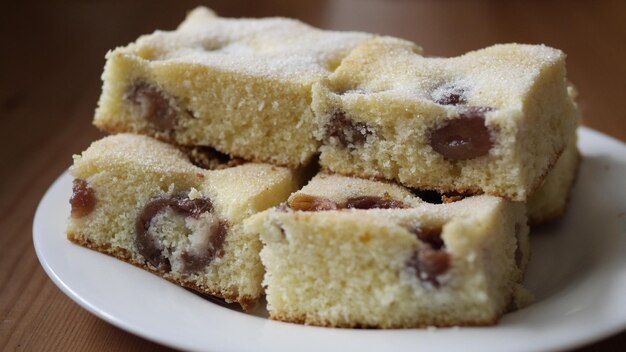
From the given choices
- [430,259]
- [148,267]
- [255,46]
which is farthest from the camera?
[255,46]

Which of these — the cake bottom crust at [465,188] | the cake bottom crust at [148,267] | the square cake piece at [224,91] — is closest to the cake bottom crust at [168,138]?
the square cake piece at [224,91]

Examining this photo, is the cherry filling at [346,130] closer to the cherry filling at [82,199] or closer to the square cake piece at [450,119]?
the square cake piece at [450,119]

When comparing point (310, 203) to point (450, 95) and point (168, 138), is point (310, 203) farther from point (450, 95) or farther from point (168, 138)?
point (168, 138)

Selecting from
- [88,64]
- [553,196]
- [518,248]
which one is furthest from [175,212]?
[88,64]

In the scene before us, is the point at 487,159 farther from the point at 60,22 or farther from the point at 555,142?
the point at 60,22

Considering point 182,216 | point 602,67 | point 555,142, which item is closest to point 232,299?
point 182,216
